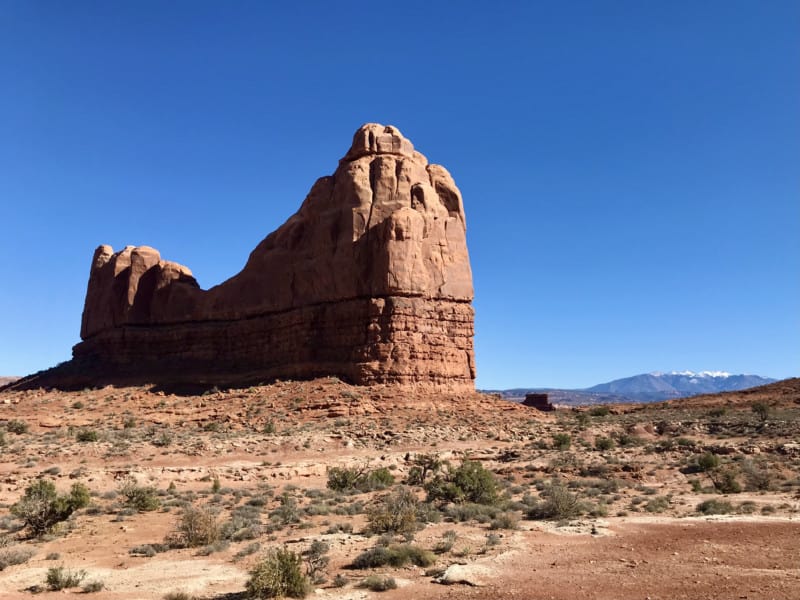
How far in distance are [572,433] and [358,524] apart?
62.4 ft

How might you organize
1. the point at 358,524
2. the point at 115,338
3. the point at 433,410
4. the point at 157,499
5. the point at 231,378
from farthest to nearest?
1. the point at 115,338
2. the point at 231,378
3. the point at 433,410
4. the point at 157,499
5. the point at 358,524

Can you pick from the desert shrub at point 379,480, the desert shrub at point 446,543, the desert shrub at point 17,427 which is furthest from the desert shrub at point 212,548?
the desert shrub at point 17,427

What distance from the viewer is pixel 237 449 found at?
87.0 ft

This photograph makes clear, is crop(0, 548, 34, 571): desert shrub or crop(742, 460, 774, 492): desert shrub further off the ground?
crop(742, 460, 774, 492): desert shrub

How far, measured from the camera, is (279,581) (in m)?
8.78

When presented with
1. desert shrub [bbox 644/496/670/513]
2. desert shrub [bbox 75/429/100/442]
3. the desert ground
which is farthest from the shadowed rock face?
desert shrub [bbox 644/496/670/513]

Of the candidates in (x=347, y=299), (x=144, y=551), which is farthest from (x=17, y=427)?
(x=144, y=551)

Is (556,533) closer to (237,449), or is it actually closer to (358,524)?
(358,524)

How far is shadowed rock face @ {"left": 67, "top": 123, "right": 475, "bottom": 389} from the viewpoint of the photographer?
120ft

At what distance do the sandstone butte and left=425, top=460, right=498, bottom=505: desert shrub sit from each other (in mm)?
17979

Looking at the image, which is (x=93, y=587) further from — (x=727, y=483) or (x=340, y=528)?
(x=727, y=483)

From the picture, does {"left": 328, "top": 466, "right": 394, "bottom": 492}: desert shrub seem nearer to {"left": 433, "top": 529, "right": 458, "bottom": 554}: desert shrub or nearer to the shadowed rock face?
{"left": 433, "top": 529, "right": 458, "bottom": 554}: desert shrub

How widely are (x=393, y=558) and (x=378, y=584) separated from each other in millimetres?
1315

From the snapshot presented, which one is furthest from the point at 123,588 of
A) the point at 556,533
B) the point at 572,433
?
the point at 572,433
